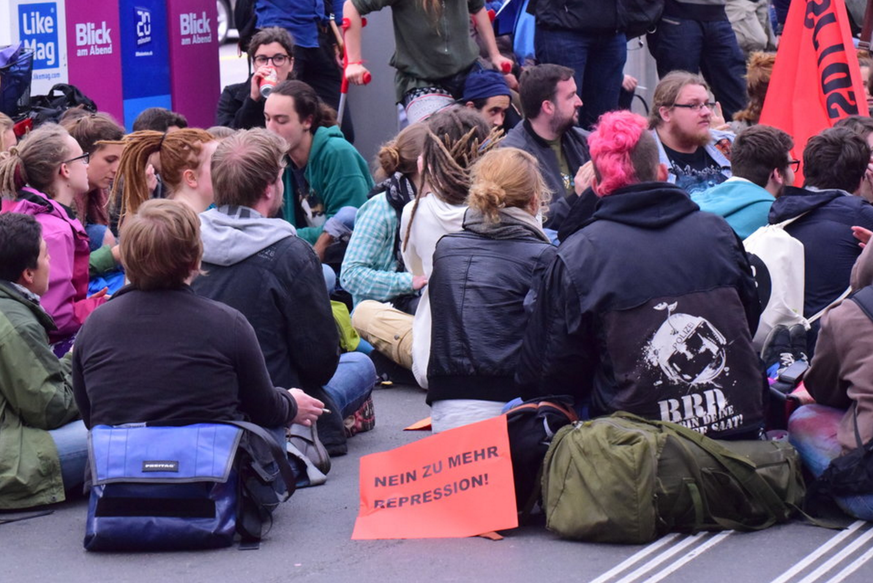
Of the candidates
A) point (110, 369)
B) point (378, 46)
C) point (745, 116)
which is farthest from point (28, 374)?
point (378, 46)

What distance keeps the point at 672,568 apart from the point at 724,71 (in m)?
6.24

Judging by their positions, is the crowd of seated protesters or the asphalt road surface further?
the crowd of seated protesters

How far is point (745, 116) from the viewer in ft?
29.1

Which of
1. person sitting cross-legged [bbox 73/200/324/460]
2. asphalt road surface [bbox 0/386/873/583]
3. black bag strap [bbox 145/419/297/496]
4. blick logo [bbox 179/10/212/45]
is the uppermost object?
blick logo [bbox 179/10/212/45]

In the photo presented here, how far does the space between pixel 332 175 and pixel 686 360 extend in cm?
370

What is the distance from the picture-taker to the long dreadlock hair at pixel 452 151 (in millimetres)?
6340

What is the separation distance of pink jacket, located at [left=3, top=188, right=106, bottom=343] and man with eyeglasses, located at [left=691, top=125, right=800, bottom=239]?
3014 mm

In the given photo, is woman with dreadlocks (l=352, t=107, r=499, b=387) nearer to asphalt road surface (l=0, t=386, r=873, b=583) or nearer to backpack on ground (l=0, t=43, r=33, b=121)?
asphalt road surface (l=0, t=386, r=873, b=583)

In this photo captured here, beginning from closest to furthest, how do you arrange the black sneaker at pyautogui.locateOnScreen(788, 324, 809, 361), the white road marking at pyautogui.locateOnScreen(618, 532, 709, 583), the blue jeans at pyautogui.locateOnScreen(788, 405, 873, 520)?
the white road marking at pyautogui.locateOnScreen(618, 532, 709, 583)
the blue jeans at pyautogui.locateOnScreen(788, 405, 873, 520)
the black sneaker at pyautogui.locateOnScreen(788, 324, 809, 361)

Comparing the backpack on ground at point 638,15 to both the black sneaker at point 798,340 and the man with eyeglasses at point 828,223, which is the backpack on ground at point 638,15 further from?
the black sneaker at point 798,340

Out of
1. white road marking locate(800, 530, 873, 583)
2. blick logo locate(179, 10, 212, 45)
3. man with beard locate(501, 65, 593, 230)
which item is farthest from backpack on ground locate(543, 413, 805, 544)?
blick logo locate(179, 10, 212, 45)

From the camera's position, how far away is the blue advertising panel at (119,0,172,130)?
10789mm

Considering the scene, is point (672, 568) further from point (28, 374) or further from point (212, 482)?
point (28, 374)

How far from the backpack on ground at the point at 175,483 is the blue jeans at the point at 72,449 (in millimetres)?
592
